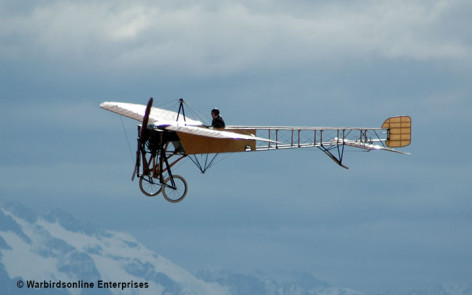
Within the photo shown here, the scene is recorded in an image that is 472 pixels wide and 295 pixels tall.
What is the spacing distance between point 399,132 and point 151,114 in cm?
1921

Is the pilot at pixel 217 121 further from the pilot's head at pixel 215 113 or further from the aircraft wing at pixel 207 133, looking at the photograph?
the aircraft wing at pixel 207 133

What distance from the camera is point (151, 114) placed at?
68000mm

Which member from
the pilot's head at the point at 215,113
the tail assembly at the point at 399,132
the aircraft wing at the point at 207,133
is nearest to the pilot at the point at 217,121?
the pilot's head at the point at 215,113

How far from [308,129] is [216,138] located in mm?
8779

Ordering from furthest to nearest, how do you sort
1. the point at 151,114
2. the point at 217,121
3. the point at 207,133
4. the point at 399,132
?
the point at 399,132
the point at 151,114
the point at 217,121
the point at 207,133

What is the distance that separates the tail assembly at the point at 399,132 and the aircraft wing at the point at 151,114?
677 inches

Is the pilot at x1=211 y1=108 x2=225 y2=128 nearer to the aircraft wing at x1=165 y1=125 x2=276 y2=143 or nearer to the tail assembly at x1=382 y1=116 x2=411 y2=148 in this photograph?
the aircraft wing at x1=165 y1=125 x2=276 y2=143

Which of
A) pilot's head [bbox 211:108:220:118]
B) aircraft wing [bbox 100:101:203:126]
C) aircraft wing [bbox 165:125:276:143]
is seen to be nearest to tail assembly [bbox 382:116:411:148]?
pilot's head [bbox 211:108:220:118]

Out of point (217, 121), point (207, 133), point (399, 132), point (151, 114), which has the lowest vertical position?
point (207, 133)

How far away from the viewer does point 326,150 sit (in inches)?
2844

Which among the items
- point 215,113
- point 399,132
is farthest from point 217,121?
point 399,132

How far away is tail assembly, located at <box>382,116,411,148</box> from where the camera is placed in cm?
7719

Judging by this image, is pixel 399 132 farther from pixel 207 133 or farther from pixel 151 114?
pixel 207 133

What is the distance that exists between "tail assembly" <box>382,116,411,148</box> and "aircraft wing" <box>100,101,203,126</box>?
17.2m
